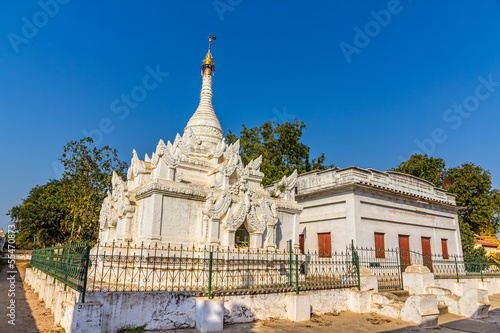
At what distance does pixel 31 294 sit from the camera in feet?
52.9

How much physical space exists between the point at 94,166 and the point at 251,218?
1991 centimetres

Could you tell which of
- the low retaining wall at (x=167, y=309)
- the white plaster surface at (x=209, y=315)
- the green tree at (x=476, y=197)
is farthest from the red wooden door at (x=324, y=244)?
the green tree at (x=476, y=197)

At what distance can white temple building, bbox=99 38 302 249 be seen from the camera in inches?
541

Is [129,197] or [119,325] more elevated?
[129,197]

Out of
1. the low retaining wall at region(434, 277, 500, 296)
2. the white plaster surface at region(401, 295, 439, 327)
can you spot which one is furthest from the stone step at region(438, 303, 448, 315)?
the low retaining wall at region(434, 277, 500, 296)

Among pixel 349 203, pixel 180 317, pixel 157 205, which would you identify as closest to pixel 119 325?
pixel 180 317

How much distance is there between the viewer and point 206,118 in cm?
1922

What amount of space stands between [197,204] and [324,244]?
9.86m

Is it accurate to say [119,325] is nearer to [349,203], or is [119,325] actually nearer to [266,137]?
[349,203]

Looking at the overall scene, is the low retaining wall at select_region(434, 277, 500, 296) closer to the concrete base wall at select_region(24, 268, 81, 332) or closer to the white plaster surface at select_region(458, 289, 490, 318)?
the white plaster surface at select_region(458, 289, 490, 318)

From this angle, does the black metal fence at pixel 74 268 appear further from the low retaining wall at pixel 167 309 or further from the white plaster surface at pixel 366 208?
the white plaster surface at pixel 366 208

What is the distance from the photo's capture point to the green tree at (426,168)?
36.7 metres

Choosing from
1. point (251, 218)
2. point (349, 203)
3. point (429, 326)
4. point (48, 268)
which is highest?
point (349, 203)

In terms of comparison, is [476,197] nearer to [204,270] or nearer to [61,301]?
[204,270]
